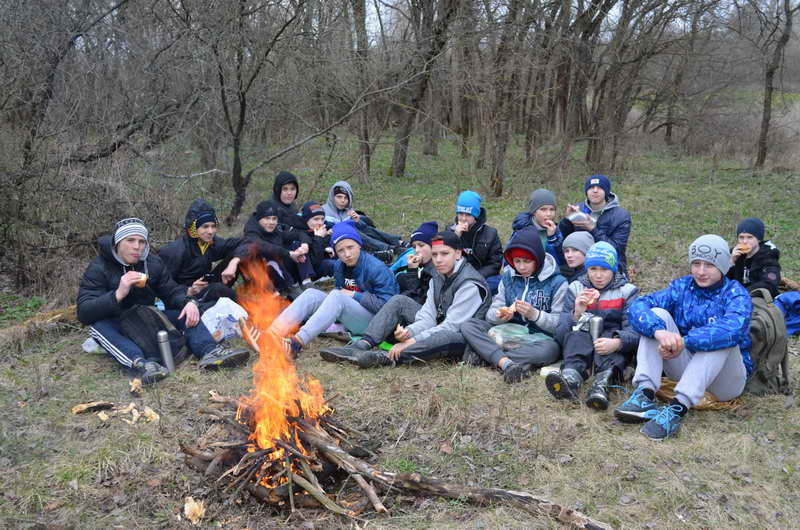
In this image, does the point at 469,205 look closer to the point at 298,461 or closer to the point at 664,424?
the point at 664,424

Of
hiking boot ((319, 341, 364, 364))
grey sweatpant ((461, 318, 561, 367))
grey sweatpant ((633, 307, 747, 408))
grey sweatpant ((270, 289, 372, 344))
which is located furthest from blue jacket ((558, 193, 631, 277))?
hiking boot ((319, 341, 364, 364))

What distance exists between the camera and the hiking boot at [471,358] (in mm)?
5270

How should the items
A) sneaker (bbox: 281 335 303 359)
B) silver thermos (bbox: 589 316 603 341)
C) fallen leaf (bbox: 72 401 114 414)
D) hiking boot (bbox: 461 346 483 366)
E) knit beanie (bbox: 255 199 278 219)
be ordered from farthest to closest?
knit beanie (bbox: 255 199 278 219) < sneaker (bbox: 281 335 303 359) < hiking boot (bbox: 461 346 483 366) < silver thermos (bbox: 589 316 603 341) < fallen leaf (bbox: 72 401 114 414)

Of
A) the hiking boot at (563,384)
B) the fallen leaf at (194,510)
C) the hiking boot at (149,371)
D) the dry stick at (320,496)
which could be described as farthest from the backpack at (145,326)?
the hiking boot at (563,384)

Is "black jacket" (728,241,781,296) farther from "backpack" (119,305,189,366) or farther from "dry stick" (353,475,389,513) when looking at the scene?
"backpack" (119,305,189,366)

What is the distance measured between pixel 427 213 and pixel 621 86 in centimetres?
615

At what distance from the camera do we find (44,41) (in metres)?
8.01

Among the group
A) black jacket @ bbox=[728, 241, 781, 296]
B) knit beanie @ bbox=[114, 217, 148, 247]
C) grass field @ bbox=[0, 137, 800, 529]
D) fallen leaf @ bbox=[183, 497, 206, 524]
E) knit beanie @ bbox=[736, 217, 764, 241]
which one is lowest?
fallen leaf @ bbox=[183, 497, 206, 524]

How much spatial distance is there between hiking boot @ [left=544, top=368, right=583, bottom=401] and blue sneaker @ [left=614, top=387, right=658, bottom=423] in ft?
1.28

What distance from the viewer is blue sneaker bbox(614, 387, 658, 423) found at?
13.4 feet

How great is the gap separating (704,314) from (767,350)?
1.85 feet

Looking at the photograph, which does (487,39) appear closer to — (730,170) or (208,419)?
(730,170)

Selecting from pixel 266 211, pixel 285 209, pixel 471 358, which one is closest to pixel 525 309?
pixel 471 358

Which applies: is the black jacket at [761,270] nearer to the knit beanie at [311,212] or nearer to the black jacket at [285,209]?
the knit beanie at [311,212]
